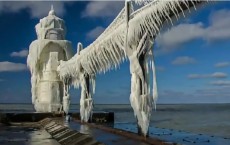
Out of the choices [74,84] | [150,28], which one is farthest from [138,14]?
[74,84]

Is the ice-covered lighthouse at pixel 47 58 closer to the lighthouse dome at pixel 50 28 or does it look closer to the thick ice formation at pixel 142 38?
the lighthouse dome at pixel 50 28

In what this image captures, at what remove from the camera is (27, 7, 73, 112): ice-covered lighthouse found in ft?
126

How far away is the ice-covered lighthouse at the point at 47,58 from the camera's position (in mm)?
38281

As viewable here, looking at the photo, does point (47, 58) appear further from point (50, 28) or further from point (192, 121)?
point (192, 121)

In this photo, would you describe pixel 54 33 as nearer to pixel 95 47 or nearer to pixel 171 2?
pixel 95 47

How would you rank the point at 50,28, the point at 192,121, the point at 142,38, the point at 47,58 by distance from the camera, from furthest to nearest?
the point at 192,121, the point at 47,58, the point at 50,28, the point at 142,38

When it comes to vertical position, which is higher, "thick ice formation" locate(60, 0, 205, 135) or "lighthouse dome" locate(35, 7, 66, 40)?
"lighthouse dome" locate(35, 7, 66, 40)

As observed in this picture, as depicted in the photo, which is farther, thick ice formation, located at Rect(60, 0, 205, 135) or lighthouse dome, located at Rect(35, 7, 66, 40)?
lighthouse dome, located at Rect(35, 7, 66, 40)

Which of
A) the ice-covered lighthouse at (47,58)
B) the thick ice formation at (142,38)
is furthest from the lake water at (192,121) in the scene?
the thick ice formation at (142,38)

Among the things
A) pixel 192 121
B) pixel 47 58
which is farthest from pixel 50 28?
pixel 192 121

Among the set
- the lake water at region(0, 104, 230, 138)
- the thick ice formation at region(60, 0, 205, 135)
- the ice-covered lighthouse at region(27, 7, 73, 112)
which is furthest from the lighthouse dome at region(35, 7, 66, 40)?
the thick ice formation at region(60, 0, 205, 135)

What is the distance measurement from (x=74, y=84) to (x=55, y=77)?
10.4 meters

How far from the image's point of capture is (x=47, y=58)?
41.3 meters

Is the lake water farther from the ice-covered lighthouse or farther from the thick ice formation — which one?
the thick ice formation
